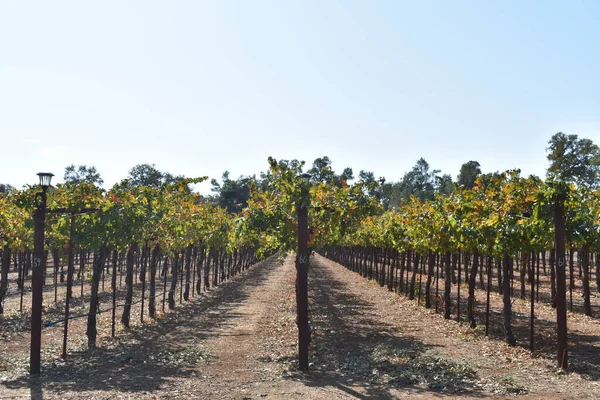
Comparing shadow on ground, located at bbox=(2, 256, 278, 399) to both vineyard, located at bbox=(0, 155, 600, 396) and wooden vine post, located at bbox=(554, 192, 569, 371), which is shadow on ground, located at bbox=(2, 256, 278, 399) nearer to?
vineyard, located at bbox=(0, 155, 600, 396)

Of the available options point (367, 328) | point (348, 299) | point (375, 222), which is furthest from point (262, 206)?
point (375, 222)

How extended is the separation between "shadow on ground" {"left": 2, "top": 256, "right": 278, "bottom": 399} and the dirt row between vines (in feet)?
0.09

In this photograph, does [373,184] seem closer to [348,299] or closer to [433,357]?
[433,357]

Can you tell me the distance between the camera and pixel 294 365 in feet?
41.9

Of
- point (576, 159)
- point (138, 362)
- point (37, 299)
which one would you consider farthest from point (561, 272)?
point (576, 159)

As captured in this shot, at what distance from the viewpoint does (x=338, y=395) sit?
1015cm

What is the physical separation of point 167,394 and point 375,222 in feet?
83.6

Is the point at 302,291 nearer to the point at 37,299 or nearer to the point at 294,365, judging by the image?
the point at 294,365

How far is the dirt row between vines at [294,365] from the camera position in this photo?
1046 cm

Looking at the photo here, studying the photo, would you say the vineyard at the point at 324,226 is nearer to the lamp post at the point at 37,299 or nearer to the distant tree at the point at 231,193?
the lamp post at the point at 37,299

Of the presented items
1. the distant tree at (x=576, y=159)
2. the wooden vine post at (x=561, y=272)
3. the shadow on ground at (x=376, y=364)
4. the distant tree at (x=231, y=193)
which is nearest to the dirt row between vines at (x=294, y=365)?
the shadow on ground at (x=376, y=364)

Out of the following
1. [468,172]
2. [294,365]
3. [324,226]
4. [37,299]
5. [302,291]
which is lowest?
[294,365]

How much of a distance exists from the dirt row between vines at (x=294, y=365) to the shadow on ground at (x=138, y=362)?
0.03m

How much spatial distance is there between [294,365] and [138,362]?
14.1ft
